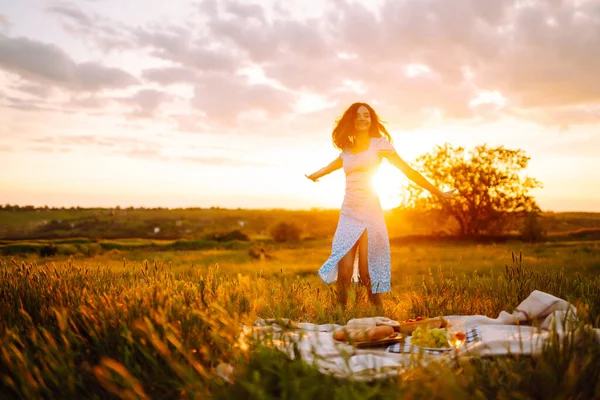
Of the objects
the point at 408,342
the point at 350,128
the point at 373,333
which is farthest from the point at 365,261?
the point at 373,333

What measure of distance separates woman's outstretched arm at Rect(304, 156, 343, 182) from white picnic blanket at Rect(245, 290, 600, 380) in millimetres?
3247

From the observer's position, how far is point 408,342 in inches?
209

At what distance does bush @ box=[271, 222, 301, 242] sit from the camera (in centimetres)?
3992

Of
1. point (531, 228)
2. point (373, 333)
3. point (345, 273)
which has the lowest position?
point (373, 333)

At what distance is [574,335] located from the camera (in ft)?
12.6

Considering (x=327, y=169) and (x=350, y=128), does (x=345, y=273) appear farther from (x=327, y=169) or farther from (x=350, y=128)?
(x=350, y=128)

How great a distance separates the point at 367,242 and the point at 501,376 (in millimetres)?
4423

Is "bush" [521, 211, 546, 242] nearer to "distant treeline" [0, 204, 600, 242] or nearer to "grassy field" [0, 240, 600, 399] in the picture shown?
"distant treeline" [0, 204, 600, 242]

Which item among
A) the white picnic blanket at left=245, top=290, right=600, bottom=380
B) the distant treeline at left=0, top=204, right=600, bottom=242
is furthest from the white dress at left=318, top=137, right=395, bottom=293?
the distant treeline at left=0, top=204, right=600, bottom=242

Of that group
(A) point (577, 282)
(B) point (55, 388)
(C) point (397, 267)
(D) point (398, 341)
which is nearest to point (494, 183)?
(C) point (397, 267)

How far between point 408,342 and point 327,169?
3.87m

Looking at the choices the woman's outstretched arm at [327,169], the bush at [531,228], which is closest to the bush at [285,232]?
the bush at [531,228]

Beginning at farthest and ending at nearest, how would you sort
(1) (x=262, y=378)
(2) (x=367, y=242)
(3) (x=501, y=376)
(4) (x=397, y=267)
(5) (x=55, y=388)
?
1. (4) (x=397, y=267)
2. (2) (x=367, y=242)
3. (5) (x=55, y=388)
4. (3) (x=501, y=376)
5. (1) (x=262, y=378)

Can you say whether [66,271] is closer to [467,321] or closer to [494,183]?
[467,321]
